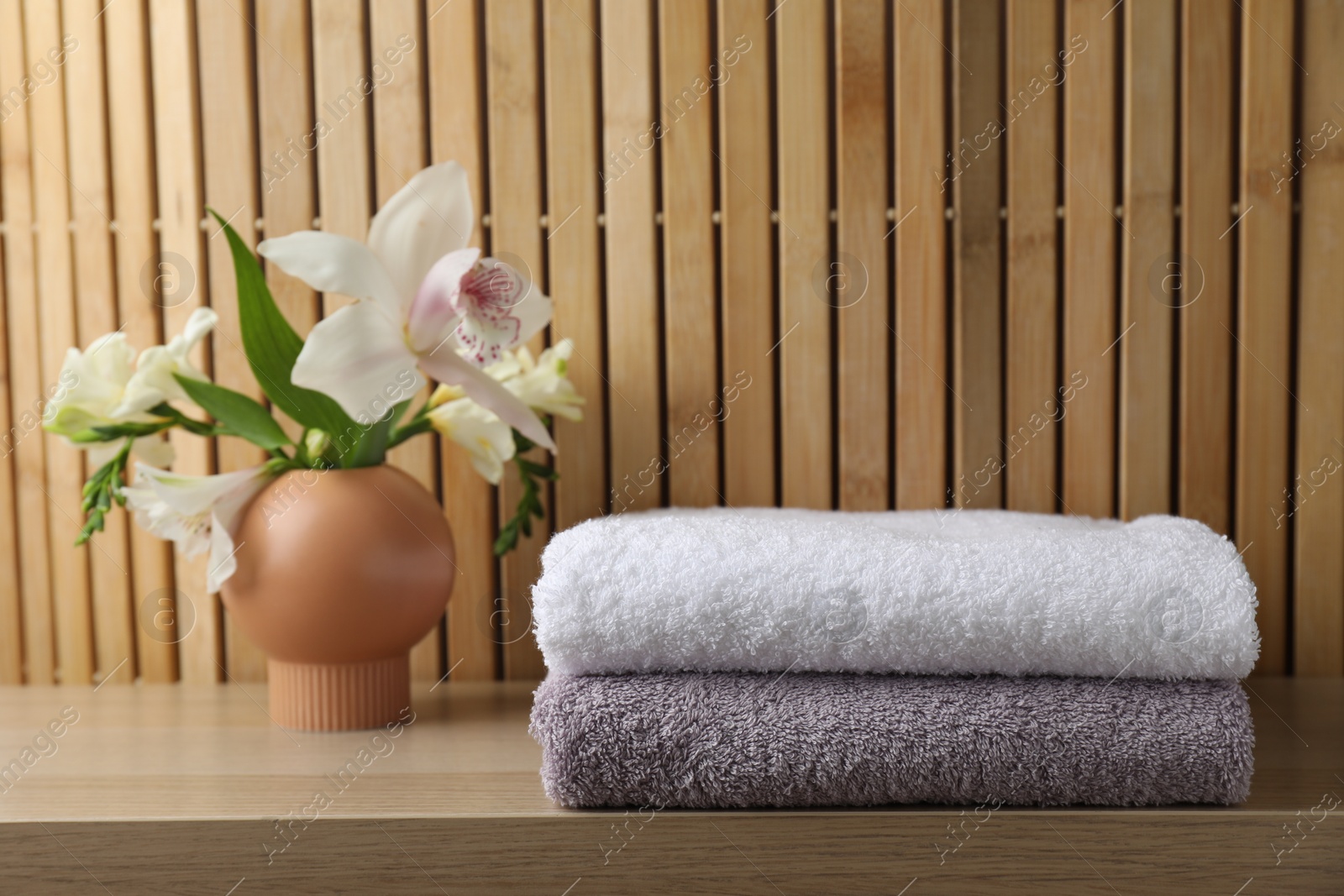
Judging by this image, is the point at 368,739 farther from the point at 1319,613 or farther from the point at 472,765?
the point at 1319,613

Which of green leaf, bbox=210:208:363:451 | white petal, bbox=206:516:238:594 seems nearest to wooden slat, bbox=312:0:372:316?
green leaf, bbox=210:208:363:451

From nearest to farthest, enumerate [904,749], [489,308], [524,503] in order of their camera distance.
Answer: [904,749] < [489,308] < [524,503]

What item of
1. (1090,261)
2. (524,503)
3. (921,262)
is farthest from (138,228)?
(1090,261)

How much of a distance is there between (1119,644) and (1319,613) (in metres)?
0.32

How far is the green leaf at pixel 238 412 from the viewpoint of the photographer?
2.03ft

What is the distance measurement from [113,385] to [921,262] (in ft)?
1.81

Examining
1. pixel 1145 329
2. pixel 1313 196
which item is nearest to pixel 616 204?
pixel 1145 329

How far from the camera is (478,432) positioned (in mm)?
654

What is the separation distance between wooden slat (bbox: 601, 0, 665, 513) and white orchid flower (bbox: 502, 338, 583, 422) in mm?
50

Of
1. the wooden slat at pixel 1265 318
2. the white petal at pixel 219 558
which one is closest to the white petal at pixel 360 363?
the white petal at pixel 219 558

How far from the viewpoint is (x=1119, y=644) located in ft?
1.58

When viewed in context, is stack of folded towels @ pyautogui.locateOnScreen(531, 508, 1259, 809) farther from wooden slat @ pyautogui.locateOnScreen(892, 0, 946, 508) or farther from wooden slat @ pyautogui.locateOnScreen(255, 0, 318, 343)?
wooden slat @ pyautogui.locateOnScreen(255, 0, 318, 343)

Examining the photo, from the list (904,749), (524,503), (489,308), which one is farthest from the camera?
(524,503)

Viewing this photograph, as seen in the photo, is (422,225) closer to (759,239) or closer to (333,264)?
(333,264)
